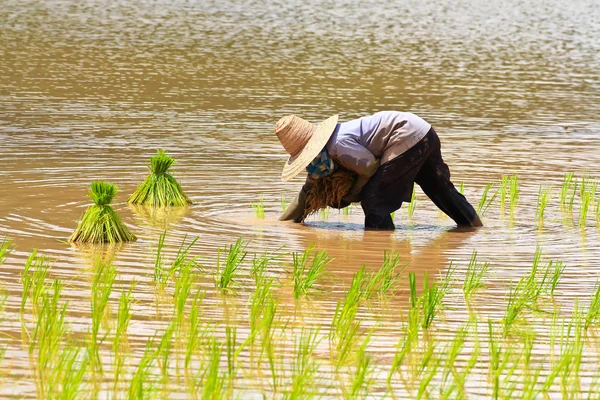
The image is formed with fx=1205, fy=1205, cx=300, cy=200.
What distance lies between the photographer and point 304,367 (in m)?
4.30

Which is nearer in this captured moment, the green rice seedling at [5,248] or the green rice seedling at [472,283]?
the green rice seedling at [472,283]

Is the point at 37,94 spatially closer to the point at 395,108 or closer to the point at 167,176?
the point at 395,108

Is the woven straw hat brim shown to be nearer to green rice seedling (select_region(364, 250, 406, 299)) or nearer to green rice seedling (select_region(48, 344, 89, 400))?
green rice seedling (select_region(364, 250, 406, 299))

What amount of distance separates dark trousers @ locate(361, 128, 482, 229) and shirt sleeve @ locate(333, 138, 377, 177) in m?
0.12

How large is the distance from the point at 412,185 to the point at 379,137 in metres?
0.40

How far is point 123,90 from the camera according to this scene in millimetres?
14133

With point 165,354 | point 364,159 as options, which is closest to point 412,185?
point 364,159

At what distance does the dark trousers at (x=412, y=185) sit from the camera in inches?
286

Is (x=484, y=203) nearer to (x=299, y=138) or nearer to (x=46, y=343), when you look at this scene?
(x=299, y=138)

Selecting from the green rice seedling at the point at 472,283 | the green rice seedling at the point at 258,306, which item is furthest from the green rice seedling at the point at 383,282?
the green rice seedling at the point at 258,306

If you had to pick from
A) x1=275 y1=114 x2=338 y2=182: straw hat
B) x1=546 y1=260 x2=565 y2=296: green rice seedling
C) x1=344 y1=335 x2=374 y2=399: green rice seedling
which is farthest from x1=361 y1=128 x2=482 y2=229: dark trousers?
x1=344 y1=335 x2=374 y2=399: green rice seedling

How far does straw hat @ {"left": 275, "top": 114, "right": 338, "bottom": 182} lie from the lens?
701 centimetres

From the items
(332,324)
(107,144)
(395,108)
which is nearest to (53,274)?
(332,324)

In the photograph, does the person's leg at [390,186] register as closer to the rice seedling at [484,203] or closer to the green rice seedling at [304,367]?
the rice seedling at [484,203]
